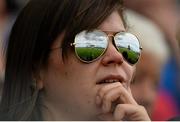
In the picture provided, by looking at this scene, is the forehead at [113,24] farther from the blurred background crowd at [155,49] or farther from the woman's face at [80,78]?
the blurred background crowd at [155,49]

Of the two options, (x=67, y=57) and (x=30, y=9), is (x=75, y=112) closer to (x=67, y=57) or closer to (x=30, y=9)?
(x=67, y=57)

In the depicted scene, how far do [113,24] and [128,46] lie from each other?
0.41ft

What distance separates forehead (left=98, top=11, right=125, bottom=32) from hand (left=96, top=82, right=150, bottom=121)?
0.26m

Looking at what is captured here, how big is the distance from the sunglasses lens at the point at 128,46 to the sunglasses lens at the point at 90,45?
0.07 metres

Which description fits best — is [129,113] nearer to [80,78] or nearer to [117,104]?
[117,104]

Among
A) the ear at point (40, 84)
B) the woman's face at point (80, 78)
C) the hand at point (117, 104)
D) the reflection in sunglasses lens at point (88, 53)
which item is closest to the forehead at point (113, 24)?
the woman's face at point (80, 78)

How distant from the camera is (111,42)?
2090 millimetres

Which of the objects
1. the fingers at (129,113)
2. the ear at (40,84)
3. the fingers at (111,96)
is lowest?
the fingers at (129,113)

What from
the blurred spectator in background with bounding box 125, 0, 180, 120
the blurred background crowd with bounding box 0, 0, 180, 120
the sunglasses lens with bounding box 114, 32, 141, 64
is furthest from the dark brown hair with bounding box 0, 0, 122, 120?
the blurred spectator in background with bounding box 125, 0, 180, 120

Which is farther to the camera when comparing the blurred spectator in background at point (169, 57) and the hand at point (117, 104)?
the blurred spectator in background at point (169, 57)

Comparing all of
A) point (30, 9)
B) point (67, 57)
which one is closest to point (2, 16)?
point (30, 9)

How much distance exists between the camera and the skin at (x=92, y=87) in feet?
6.66

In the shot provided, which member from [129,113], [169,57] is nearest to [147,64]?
[169,57]

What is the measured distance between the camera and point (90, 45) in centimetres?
207
